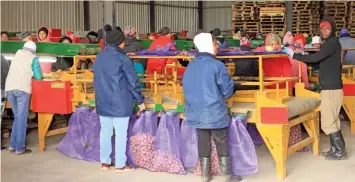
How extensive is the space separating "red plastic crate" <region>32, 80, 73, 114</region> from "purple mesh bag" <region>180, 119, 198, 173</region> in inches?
69.3

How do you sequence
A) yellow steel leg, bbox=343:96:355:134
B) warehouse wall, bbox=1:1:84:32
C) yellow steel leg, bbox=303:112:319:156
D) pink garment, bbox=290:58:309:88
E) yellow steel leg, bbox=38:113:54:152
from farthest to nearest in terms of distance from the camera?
warehouse wall, bbox=1:1:84:32 → yellow steel leg, bbox=343:96:355:134 → pink garment, bbox=290:58:309:88 → yellow steel leg, bbox=38:113:54:152 → yellow steel leg, bbox=303:112:319:156

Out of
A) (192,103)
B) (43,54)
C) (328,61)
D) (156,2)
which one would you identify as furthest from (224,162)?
(156,2)

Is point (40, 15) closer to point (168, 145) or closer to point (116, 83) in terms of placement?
point (116, 83)

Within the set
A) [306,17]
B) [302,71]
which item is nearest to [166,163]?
[302,71]

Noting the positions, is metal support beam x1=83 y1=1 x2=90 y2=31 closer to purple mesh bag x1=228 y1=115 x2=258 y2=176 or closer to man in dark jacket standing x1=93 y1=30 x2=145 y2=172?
man in dark jacket standing x1=93 y1=30 x2=145 y2=172

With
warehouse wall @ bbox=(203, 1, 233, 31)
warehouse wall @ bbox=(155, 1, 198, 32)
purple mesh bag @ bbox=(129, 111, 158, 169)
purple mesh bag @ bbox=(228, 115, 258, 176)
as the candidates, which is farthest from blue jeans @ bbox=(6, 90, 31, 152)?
warehouse wall @ bbox=(203, 1, 233, 31)

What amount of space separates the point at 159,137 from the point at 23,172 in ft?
5.60

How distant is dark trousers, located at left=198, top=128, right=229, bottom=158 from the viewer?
541 cm

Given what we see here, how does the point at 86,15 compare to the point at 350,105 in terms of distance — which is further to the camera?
the point at 86,15

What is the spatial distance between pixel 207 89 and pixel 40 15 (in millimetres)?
10253

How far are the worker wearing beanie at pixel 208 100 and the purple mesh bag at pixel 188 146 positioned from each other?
351 mm

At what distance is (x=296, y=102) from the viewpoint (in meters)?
5.98

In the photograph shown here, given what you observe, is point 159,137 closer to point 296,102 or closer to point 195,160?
point 195,160

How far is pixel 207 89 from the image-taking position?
5.28m
